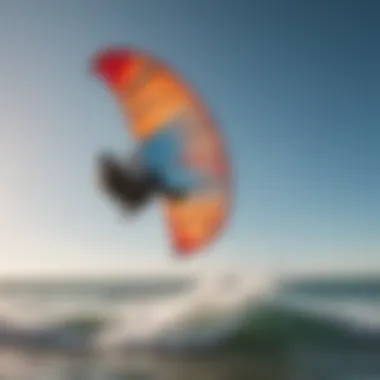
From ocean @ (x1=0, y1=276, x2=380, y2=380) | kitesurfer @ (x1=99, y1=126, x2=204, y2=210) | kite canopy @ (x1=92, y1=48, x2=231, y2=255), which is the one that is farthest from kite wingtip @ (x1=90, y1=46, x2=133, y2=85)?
ocean @ (x1=0, y1=276, x2=380, y2=380)

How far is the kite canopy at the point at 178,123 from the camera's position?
4.07 ft

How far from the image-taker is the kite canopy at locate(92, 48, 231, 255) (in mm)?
1241

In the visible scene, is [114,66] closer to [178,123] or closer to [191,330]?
[178,123]

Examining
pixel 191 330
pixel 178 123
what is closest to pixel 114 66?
pixel 178 123

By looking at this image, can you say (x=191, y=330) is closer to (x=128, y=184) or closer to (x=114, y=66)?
(x=128, y=184)

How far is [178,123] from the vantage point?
4.13 feet

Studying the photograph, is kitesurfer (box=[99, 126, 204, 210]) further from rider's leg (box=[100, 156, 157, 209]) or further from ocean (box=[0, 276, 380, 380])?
ocean (box=[0, 276, 380, 380])

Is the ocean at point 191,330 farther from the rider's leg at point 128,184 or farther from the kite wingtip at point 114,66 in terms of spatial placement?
the kite wingtip at point 114,66

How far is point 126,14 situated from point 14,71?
20 cm

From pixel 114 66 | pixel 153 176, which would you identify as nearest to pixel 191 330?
pixel 153 176

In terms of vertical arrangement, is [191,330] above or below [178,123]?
below

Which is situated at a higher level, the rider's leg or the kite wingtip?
the kite wingtip

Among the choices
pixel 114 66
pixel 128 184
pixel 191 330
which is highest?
pixel 114 66

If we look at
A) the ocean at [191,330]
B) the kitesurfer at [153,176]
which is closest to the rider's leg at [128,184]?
the kitesurfer at [153,176]
